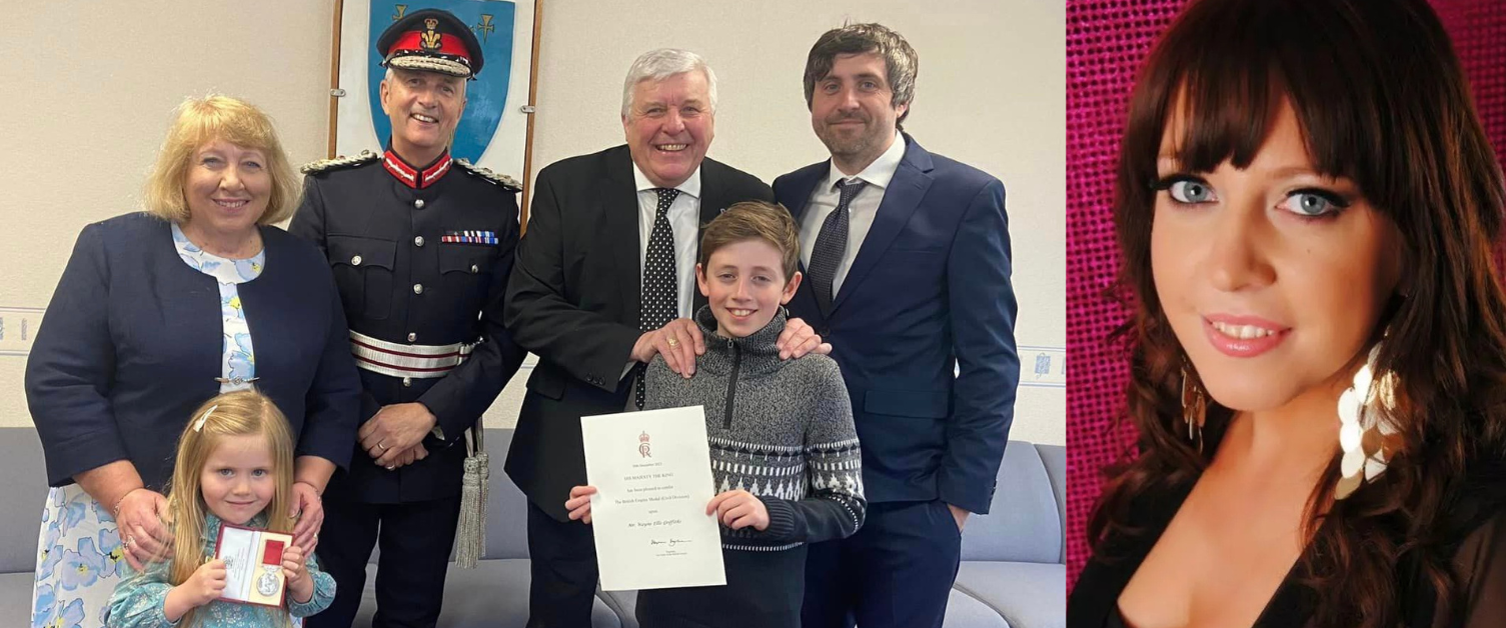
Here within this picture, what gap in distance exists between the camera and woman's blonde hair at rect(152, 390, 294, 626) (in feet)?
6.31

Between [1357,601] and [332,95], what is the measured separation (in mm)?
3116

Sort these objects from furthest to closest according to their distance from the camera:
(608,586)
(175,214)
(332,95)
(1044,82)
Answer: (1044,82), (332,95), (175,214), (608,586)

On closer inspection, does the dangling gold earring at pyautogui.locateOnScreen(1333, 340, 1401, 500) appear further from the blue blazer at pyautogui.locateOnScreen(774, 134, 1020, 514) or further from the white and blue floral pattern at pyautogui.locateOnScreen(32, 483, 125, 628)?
the white and blue floral pattern at pyautogui.locateOnScreen(32, 483, 125, 628)

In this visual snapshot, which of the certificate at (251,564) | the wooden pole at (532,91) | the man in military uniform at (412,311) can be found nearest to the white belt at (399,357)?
the man in military uniform at (412,311)

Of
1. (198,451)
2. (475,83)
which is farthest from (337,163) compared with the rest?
(475,83)

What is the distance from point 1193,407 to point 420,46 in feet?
6.64

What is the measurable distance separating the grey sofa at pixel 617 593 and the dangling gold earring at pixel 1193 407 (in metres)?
2.00

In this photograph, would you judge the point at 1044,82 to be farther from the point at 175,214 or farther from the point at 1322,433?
the point at 1322,433

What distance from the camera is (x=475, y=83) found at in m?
3.38

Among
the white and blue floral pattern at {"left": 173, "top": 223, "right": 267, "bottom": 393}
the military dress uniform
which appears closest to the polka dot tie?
the military dress uniform

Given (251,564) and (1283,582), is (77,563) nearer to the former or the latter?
(251,564)

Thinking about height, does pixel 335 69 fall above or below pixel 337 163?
above

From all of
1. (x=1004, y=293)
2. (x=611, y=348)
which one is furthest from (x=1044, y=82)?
(x=611, y=348)

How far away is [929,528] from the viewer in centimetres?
206
